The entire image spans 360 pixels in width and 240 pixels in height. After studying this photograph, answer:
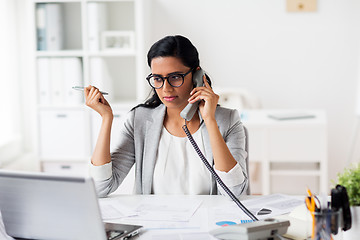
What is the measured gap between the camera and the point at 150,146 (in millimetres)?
1963

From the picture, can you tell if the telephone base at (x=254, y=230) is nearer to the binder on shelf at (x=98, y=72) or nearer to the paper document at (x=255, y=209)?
the paper document at (x=255, y=209)

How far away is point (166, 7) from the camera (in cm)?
401

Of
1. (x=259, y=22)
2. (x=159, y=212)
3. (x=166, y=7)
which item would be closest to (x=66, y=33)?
(x=166, y=7)

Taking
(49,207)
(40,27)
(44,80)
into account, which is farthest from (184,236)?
(40,27)

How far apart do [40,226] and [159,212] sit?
1.42 feet

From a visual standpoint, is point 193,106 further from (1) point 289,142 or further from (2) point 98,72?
(2) point 98,72

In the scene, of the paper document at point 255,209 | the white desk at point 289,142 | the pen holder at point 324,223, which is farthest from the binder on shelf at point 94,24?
the pen holder at point 324,223

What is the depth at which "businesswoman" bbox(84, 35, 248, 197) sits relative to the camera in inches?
71.9

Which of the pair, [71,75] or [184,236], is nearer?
[184,236]

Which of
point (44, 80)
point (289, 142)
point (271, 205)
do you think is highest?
point (44, 80)

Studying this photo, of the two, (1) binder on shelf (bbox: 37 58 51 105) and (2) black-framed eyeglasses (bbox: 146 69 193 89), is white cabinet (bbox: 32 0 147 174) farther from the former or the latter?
(2) black-framed eyeglasses (bbox: 146 69 193 89)

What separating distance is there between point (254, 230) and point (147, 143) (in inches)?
30.8

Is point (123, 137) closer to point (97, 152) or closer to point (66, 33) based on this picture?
point (97, 152)

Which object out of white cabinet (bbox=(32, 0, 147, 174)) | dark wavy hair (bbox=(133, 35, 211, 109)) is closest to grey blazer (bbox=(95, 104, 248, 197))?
dark wavy hair (bbox=(133, 35, 211, 109))
